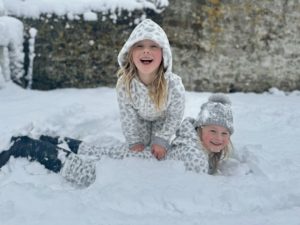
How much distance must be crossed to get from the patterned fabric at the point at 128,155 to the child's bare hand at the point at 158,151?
25mm

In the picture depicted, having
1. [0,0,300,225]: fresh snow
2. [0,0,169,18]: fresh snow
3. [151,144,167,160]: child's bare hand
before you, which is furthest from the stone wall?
[151,144,167,160]: child's bare hand

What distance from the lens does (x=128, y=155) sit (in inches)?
120

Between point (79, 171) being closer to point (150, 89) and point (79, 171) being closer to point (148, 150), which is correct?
point (148, 150)

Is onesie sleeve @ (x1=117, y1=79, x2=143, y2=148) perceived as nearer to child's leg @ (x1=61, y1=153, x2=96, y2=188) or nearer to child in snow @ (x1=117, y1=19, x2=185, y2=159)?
child in snow @ (x1=117, y1=19, x2=185, y2=159)

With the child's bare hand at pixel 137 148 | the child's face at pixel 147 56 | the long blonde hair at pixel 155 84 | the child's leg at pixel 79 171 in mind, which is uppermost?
the child's face at pixel 147 56

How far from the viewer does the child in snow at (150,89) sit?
300 centimetres

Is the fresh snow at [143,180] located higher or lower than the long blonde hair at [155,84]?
lower

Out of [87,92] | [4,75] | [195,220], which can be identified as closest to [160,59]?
[195,220]

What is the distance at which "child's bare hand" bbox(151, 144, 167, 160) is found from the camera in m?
3.03

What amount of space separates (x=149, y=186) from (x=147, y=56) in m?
0.87

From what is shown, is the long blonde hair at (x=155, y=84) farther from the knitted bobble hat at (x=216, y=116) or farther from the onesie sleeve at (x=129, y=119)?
the knitted bobble hat at (x=216, y=116)

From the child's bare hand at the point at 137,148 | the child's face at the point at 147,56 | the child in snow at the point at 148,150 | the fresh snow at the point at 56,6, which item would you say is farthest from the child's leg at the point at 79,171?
the fresh snow at the point at 56,6

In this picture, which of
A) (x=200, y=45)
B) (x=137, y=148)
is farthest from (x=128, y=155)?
(x=200, y=45)

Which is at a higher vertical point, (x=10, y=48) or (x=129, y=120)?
(x=10, y=48)
